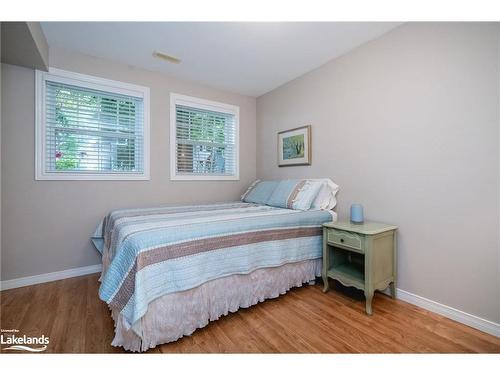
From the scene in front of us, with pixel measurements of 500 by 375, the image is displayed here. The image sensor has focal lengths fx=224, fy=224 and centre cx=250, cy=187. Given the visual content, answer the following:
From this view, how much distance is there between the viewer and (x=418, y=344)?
1.42 metres

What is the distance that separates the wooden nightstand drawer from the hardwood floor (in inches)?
19.9

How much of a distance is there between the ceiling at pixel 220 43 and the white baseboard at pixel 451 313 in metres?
2.40

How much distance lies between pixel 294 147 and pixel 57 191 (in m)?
2.81

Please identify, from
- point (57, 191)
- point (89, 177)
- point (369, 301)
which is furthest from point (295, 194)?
point (57, 191)

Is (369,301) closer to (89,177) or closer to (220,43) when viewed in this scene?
(220,43)

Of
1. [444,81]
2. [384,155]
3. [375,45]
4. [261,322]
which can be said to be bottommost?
[261,322]

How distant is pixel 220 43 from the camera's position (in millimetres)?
2293

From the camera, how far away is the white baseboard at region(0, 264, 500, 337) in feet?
5.10

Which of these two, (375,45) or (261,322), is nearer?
(261,322)

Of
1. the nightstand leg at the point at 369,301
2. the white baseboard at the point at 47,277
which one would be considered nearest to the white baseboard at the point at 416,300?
the white baseboard at the point at 47,277

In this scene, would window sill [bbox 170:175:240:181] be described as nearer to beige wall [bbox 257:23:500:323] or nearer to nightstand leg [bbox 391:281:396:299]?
beige wall [bbox 257:23:500:323]
